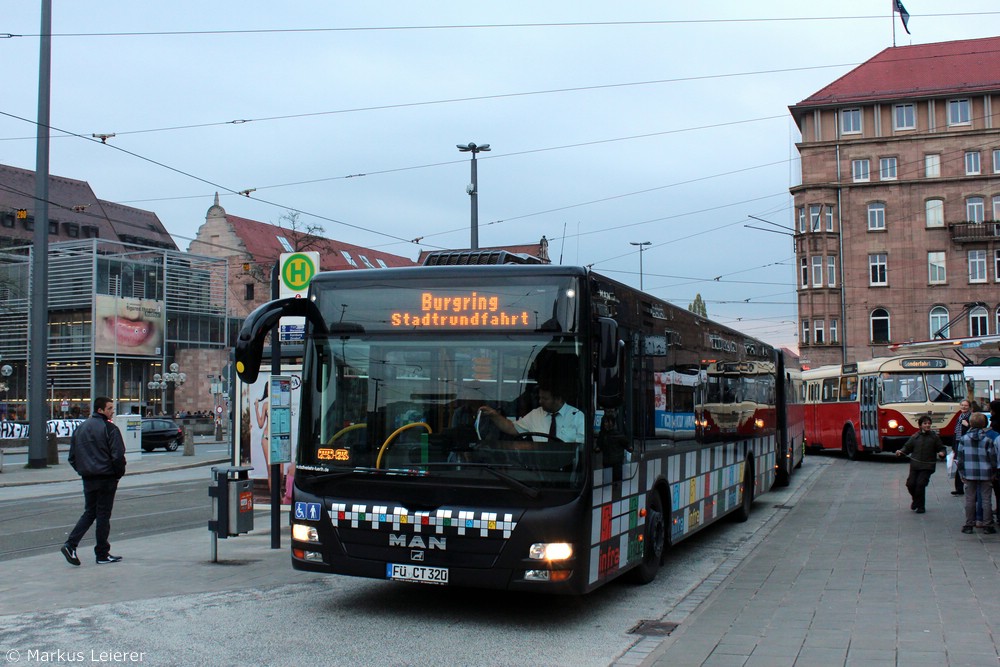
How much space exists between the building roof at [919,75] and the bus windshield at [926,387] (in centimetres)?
3682

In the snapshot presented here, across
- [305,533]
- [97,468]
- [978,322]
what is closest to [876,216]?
[978,322]

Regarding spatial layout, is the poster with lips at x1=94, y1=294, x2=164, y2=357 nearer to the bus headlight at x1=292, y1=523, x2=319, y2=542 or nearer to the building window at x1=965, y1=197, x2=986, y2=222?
the building window at x1=965, y1=197, x2=986, y2=222

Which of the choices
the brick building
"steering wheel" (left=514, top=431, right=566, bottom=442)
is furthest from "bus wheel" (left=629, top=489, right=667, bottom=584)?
the brick building

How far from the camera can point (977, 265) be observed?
60438 millimetres

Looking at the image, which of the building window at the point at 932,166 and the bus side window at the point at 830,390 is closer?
the bus side window at the point at 830,390

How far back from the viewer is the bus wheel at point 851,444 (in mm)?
Result: 30395

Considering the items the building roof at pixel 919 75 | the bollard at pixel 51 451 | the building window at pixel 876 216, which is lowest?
the bollard at pixel 51 451

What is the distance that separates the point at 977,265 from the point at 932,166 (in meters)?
6.39

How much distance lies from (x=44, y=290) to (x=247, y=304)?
53434 millimetres

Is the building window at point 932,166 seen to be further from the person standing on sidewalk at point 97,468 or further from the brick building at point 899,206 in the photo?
the person standing on sidewalk at point 97,468

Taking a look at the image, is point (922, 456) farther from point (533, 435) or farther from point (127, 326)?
point (127, 326)

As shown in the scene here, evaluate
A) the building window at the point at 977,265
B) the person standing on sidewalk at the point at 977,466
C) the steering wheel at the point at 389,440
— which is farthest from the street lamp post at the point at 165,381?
the steering wheel at the point at 389,440

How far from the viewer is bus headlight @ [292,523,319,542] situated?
26.3 feet

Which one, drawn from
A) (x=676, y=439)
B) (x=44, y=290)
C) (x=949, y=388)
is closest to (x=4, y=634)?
(x=676, y=439)
